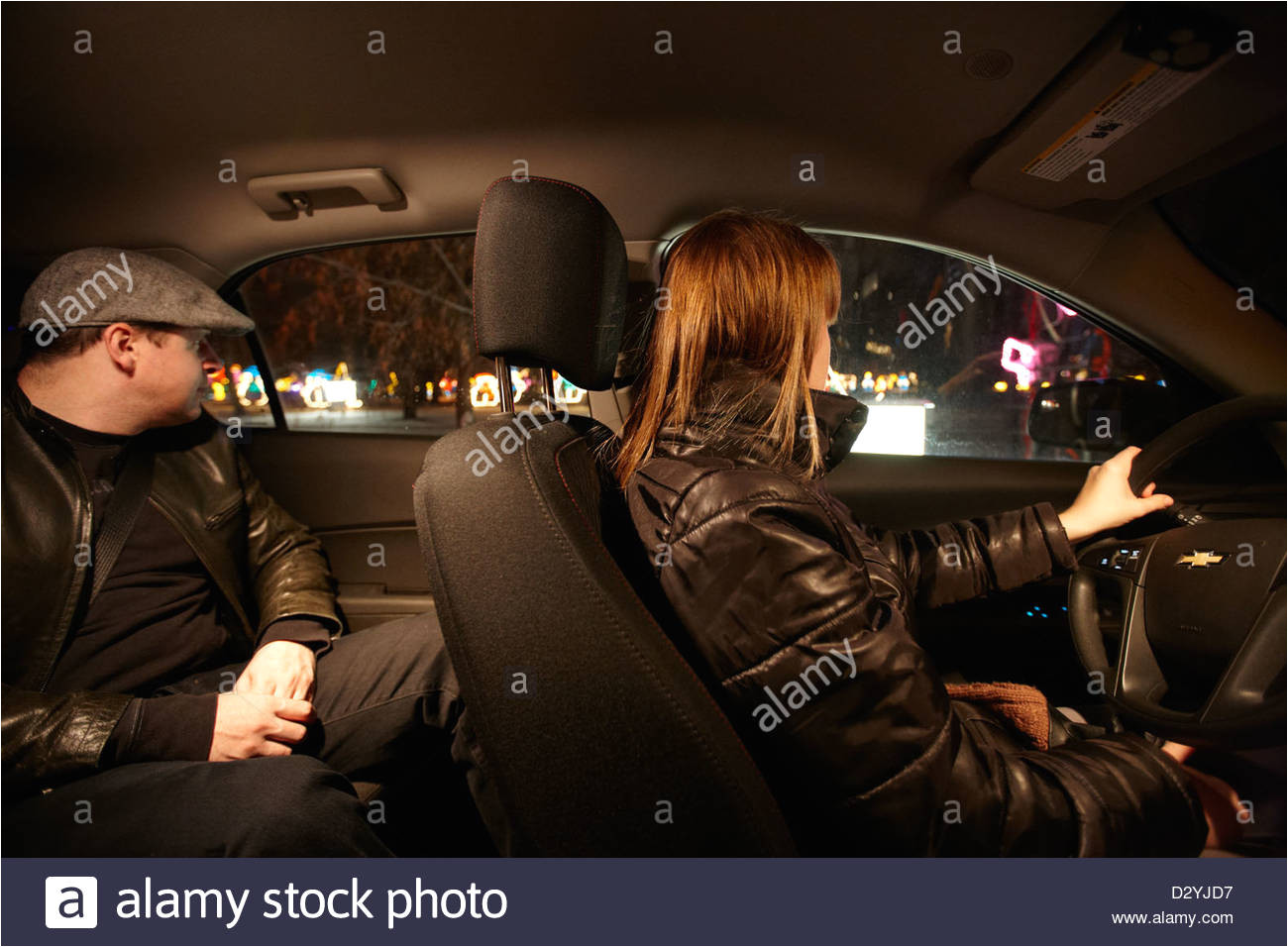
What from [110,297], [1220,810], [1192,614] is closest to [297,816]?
[110,297]

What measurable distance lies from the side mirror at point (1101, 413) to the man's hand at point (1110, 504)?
58cm

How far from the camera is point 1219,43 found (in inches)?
48.9

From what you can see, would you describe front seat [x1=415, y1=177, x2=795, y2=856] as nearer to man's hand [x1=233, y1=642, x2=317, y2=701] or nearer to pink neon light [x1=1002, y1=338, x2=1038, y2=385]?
man's hand [x1=233, y1=642, x2=317, y2=701]

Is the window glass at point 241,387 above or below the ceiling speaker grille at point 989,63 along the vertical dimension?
below

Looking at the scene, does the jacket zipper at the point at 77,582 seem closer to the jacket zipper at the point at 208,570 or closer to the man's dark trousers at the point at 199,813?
the jacket zipper at the point at 208,570

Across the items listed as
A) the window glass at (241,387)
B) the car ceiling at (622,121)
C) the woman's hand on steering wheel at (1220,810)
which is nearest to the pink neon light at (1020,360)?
the car ceiling at (622,121)

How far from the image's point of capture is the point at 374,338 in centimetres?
278

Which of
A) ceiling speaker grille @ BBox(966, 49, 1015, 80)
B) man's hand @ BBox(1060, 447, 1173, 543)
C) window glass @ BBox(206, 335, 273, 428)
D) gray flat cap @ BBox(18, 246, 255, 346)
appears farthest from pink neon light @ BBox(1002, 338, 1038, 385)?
window glass @ BBox(206, 335, 273, 428)

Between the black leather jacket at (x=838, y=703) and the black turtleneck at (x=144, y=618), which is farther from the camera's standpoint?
the black turtleneck at (x=144, y=618)

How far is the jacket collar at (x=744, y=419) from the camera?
95 cm

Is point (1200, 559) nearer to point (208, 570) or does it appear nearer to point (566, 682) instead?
point (566, 682)

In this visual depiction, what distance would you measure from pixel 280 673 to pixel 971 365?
206 centimetres

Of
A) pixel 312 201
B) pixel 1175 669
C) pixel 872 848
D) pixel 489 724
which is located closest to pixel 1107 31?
pixel 1175 669

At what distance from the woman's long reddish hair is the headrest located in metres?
0.14
